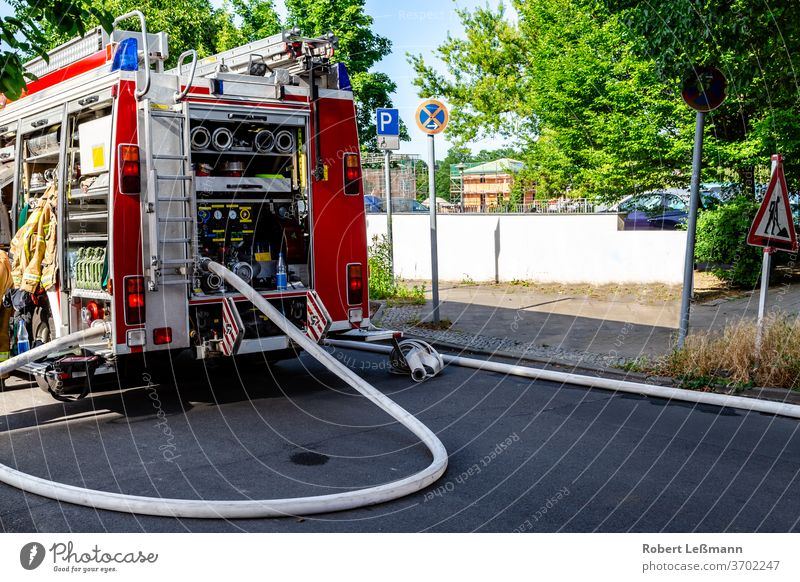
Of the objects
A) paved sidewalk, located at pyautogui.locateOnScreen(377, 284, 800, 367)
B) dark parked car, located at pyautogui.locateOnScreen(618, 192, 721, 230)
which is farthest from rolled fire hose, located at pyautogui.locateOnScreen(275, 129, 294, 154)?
dark parked car, located at pyautogui.locateOnScreen(618, 192, 721, 230)

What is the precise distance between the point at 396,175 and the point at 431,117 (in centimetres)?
877

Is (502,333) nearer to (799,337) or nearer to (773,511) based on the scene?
(799,337)

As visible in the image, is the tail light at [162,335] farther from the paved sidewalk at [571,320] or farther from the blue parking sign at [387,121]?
the blue parking sign at [387,121]

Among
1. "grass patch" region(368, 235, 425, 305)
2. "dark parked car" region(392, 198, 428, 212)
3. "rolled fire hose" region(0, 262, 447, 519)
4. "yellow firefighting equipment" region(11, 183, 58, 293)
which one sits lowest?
"rolled fire hose" region(0, 262, 447, 519)

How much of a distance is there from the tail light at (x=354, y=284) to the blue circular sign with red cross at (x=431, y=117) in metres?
4.01

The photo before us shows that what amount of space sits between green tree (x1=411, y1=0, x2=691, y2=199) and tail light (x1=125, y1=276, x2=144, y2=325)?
6.48 m

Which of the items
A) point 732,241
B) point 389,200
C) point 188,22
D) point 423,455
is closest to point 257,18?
point 188,22

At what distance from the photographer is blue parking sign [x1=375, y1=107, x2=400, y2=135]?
13.3 meters

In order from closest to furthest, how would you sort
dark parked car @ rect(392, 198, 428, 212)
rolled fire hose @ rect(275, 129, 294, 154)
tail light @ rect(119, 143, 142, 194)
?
tail light @ rect(119, 143, 142, 194) → rolled fire hose @ rect(275, 129, 294, 154) → dark parked car @ rect(392, 198, 428, 212)

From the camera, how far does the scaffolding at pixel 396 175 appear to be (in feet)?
63.6

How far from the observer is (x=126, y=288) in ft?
23.4

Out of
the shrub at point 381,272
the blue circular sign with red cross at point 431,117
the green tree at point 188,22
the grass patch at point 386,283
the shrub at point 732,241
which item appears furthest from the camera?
the green tree at point 188,22

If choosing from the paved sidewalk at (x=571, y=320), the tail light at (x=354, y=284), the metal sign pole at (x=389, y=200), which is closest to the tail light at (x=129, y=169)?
the tail light at (x=354, y=284)

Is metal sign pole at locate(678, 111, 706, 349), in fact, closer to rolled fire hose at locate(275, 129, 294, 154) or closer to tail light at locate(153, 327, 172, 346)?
rolled fire hose at locate(275, 129, 294, 154)
